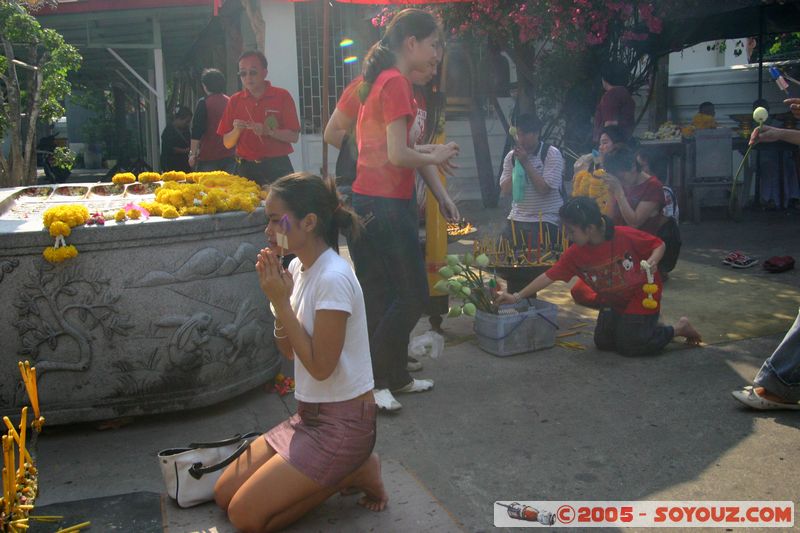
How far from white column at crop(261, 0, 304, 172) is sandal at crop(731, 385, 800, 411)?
382 inches

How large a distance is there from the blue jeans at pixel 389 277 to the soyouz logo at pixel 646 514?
1.29m

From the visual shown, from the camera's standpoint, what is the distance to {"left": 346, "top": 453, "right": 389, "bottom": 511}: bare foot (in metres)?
3.05

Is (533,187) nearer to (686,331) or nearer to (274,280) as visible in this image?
(686,331)

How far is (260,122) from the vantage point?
19.3 ft

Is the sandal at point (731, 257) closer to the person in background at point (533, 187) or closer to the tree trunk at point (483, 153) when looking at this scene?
the person in background at point (533, 187)

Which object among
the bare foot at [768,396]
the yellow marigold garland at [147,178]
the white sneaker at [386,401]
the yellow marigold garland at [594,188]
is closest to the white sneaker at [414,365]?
the white sneaker at [386,401]

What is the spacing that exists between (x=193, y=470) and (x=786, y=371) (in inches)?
107

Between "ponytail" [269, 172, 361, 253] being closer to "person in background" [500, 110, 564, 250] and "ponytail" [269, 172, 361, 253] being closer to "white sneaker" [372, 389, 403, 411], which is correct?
"white sneaker" [372, 389, 403, 411]

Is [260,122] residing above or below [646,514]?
above

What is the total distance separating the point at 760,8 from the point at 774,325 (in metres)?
6.60

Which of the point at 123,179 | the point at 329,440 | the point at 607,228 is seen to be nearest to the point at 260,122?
the point at 123,179

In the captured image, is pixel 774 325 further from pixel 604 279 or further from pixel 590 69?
pixel 590 69

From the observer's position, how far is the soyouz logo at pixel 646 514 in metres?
2.99

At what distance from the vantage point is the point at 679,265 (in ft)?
25.3
